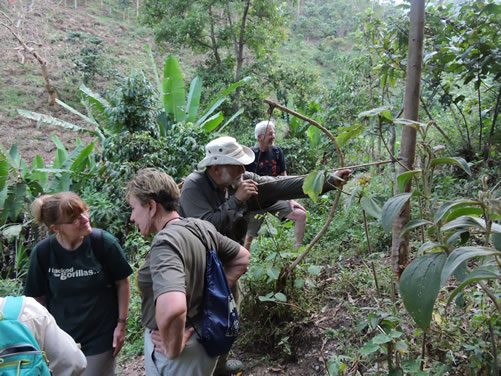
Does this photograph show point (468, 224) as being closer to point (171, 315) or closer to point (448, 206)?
point (448, 206)

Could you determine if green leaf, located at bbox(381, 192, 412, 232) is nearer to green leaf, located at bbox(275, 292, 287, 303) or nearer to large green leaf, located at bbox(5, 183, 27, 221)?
green leaf, located at bbox(275, 292, 287, 303)

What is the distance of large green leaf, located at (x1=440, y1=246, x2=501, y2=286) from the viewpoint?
1.06 m

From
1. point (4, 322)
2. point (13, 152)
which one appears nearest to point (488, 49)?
point (4, 322)

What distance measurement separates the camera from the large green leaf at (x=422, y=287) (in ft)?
3.76

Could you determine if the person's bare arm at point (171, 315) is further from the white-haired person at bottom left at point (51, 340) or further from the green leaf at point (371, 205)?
the green leaf at point (371, 205)

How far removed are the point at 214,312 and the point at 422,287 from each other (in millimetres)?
982

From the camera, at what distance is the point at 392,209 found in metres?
1.37

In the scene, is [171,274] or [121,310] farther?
[121,310]

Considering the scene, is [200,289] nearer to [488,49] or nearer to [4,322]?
[4,322]

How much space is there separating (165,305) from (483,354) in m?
1.39

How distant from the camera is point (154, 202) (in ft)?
6.23

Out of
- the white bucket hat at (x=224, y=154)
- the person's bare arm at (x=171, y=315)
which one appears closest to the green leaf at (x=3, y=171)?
the white bucket hat at (x=224, y=154)

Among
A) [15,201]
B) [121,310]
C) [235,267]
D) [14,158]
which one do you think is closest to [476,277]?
[235,267]

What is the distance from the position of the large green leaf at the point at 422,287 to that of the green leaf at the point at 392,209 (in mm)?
169
